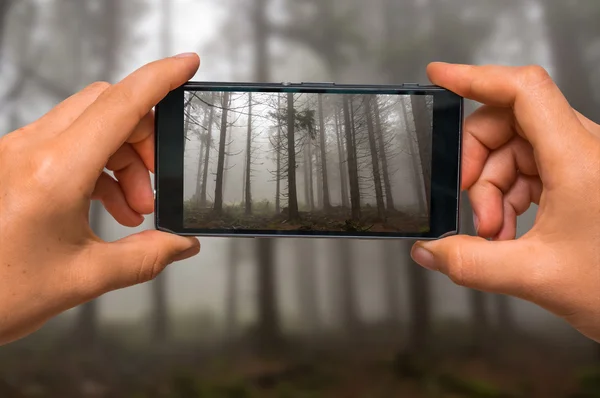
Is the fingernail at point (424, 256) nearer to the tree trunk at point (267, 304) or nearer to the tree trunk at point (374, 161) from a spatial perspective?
the tree trunk at point (374, 161)

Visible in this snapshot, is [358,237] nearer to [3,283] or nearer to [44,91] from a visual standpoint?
[3,283]

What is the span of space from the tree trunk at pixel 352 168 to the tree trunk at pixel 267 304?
10.9 inches

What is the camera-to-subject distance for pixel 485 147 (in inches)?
19.0

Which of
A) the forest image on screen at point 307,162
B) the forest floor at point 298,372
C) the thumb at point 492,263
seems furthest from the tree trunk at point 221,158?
the forest floor at point 298,372

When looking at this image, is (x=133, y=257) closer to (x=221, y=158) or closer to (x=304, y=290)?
(x=221, y=158)

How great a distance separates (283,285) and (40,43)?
0.52 meters

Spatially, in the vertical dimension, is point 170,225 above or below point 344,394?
above

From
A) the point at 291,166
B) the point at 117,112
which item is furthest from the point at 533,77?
the point at 117,112

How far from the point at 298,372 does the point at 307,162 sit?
0.39 meters

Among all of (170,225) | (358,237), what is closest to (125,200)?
(170,225)

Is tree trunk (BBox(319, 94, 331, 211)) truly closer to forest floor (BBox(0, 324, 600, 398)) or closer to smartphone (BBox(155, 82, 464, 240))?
smartphone (BBox(155, 82, 464, 240))

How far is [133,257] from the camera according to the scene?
0.42 m

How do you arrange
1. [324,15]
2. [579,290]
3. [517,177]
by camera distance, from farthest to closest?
[324,15] → [517,177] → [579,290]

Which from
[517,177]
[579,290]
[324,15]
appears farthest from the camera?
[324,15]
